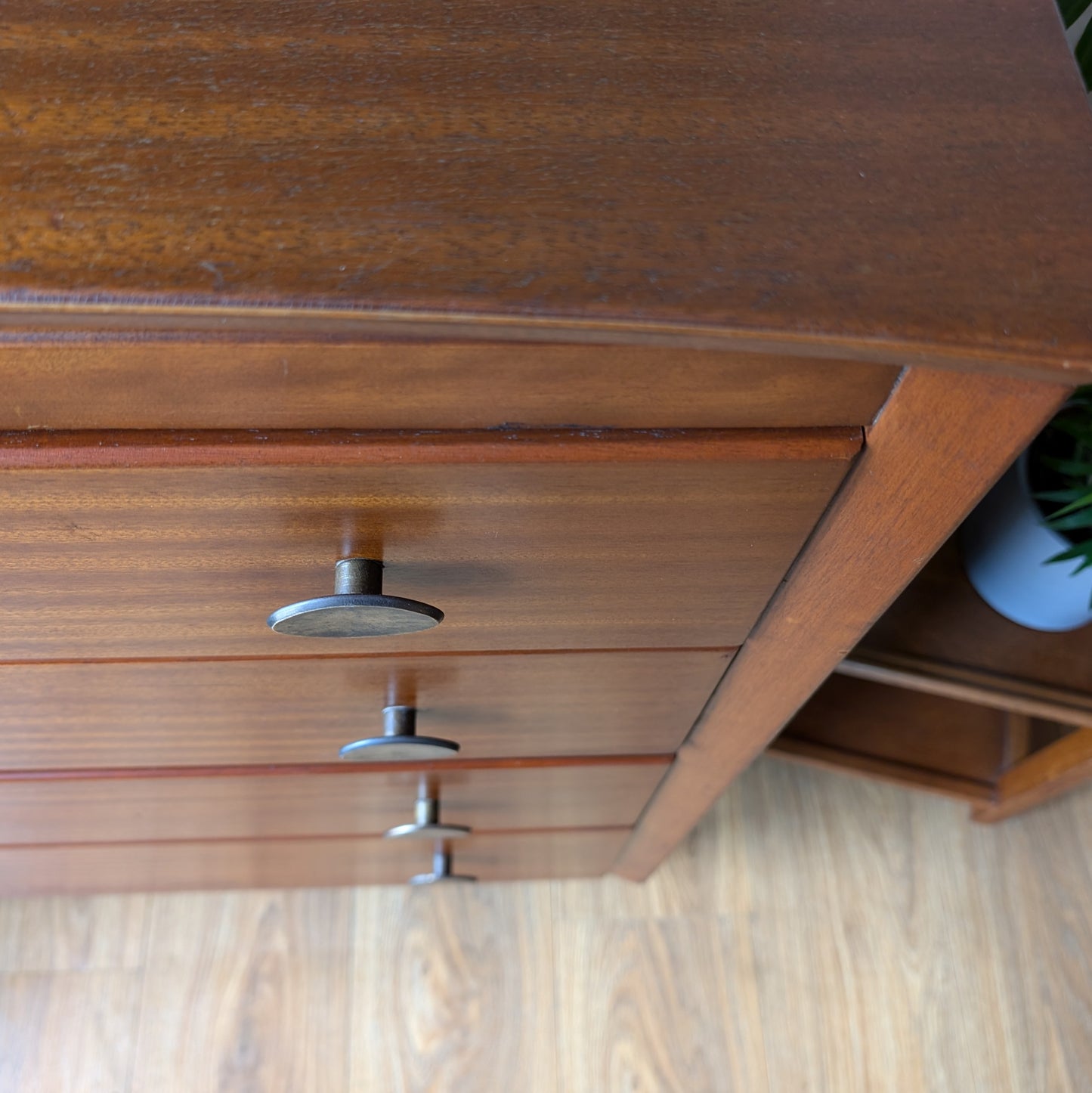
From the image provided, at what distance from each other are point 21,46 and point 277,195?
0.25 feet

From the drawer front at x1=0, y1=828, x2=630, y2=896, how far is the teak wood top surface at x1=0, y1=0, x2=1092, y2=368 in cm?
58

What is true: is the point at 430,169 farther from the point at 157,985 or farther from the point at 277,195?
the point at 157,985

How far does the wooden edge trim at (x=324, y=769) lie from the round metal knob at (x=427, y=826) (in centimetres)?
3

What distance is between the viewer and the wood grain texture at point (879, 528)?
24 centimetres

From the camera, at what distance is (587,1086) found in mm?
833

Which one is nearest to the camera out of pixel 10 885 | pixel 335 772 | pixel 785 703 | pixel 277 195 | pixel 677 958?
pixel 277 195

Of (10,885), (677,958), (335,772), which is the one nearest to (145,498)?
(335,772)

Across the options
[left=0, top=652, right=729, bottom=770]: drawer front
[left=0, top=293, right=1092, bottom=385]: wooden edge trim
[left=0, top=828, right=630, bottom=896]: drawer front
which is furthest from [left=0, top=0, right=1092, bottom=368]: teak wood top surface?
[left=0, top=828, right=630, bottom=896]: drawer front

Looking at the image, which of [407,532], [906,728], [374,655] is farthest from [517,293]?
[906,728]

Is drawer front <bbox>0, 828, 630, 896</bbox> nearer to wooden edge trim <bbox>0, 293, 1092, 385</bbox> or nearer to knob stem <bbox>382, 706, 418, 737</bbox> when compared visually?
knob stem <bbox>382, 706, 418, 737</bbox>

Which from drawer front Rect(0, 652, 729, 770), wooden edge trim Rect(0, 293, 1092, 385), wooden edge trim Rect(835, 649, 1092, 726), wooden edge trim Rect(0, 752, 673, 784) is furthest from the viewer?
wooden edge trim Rect(835, 649, 1092, 726)

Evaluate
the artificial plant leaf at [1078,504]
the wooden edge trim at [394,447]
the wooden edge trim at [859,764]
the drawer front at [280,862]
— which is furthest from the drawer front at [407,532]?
the wooden edge trim at [859,764]

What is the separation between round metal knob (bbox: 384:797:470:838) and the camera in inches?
22.3

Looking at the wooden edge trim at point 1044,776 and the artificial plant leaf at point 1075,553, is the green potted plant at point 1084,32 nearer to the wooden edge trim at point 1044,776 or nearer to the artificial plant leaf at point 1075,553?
the artificial plant leaf at point 1075,553
